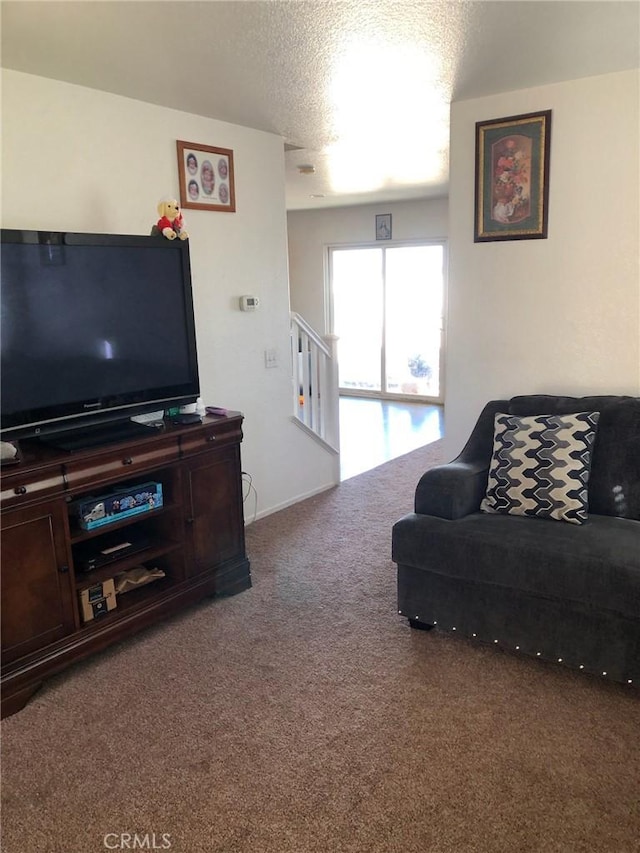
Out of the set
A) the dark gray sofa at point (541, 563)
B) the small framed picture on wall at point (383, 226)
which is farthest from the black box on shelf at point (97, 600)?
the small framed picture on wall at point (383, 226)

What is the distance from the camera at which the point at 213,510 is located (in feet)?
9.73

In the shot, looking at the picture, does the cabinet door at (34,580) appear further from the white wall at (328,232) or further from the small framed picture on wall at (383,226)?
the small framed picture on wall at (383,226)

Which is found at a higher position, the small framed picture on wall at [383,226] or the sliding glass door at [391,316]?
the small framed picture on wall at [383,226]

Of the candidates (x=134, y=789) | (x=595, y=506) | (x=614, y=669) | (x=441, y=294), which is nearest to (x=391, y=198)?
(x=441, y=294)

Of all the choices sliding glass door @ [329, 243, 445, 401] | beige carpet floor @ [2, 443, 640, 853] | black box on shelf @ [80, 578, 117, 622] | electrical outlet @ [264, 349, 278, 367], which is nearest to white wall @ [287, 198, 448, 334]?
sliding glass door @ [329, 243, 445, 401]

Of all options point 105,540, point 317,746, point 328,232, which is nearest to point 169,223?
point 105,540

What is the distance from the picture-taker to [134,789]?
1.89 meters

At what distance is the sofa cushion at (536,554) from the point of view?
219 centimetres

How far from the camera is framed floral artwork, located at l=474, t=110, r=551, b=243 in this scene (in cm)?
311

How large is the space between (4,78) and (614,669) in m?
3.27

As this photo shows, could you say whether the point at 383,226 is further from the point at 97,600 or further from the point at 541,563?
the point at 97,600

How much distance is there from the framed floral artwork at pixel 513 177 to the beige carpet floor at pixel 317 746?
2014mm

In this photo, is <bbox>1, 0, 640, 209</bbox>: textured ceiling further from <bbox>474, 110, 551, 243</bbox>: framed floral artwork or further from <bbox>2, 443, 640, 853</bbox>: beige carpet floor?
<bbox>2, 443, 640, 853</bbox>: beige carpet floor

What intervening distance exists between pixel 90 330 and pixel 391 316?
585 centimetres
